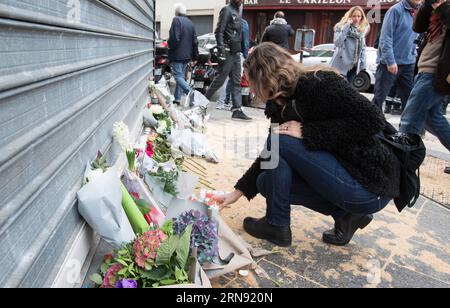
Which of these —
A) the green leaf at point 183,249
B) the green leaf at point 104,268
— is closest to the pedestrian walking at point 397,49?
the green leaf at point 183,249

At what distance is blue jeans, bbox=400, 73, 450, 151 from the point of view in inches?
142

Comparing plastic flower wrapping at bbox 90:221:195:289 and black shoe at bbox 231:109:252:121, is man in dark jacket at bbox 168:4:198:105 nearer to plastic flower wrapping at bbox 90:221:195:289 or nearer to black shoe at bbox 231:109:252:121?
black shoe at bbox 231:109:252:121

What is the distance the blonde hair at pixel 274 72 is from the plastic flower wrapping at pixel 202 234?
2.74ft

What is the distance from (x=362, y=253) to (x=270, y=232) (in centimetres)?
57

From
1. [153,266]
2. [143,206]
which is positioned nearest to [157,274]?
[153,266]

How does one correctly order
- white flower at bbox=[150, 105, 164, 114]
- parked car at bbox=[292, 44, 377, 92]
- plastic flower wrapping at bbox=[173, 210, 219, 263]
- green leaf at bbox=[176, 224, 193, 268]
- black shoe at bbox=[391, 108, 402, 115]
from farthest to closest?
parked car at bbox=[292, 44, 377, 92] → black shoe at bbox=[391, 108, 402, 115] → white flower at bbox=[150, 105, 164, 114] → plastic flower wrapping at bbox=[173, 210, 219, 263] → green leaf at bbox=[176, 224, 193, 268]

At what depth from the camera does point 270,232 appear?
7.96 feet

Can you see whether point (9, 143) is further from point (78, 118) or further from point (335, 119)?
point (335, 119)

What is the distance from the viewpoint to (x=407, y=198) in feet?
7.15

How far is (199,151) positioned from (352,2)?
18356mm

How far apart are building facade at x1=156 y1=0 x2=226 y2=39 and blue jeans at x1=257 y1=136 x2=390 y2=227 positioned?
795 inches

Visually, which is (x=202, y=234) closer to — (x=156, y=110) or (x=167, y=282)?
(x=167, y=282)

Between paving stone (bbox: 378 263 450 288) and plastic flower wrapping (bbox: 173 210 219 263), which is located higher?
plastic flower wrapping (bbox: 173 210 219 263)

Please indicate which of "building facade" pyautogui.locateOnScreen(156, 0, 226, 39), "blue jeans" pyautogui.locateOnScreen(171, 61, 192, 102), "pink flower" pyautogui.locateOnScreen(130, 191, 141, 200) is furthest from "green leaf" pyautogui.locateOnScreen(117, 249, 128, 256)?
"building facade" pyautogui.locateOnScreen(156, 0, 226, 39)
